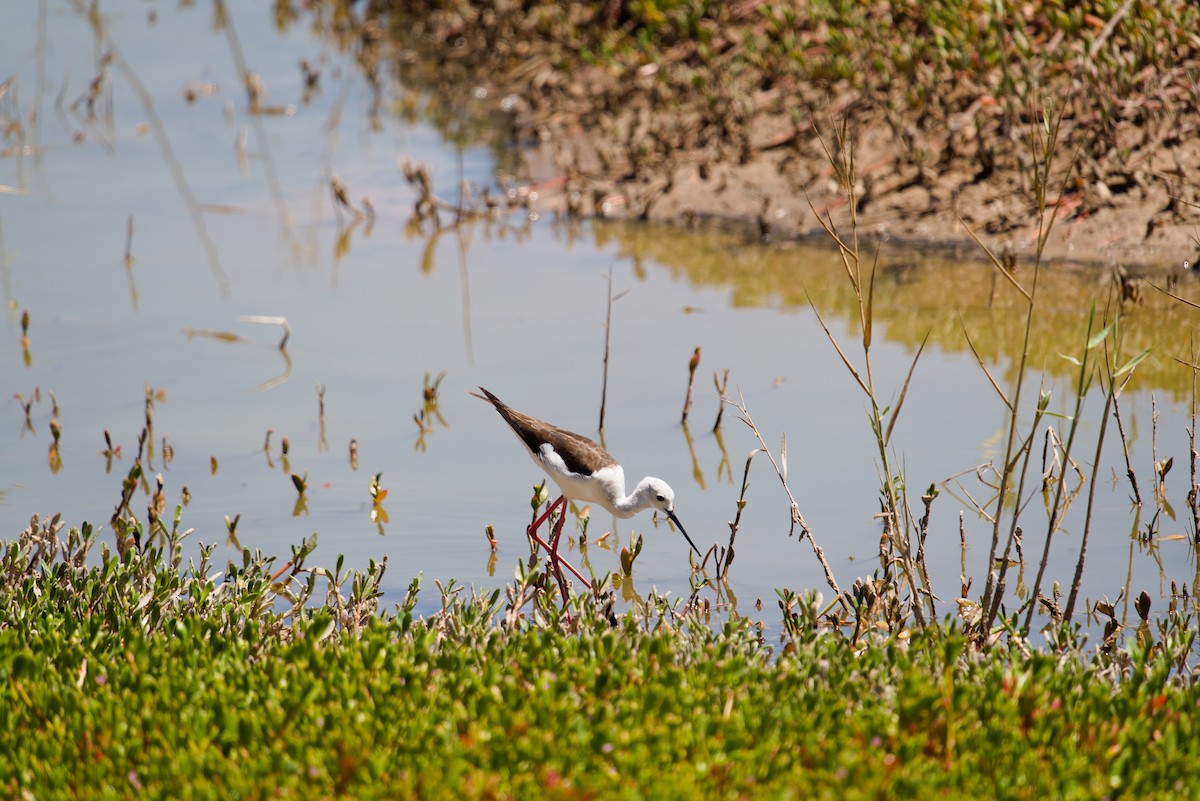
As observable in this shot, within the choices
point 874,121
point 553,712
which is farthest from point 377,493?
point 874,121

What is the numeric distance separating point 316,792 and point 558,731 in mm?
625

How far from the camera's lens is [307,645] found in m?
3.86

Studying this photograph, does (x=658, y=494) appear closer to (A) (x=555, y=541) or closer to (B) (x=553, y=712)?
(A) (x=555, y=541)

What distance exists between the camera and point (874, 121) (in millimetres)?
10852

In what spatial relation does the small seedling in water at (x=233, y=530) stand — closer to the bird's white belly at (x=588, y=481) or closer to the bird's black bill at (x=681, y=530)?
the bird's white belly at (x=588, y=481)

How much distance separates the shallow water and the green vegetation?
1121 mm

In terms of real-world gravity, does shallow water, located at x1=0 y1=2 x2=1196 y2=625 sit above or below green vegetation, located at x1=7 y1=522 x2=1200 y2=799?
above

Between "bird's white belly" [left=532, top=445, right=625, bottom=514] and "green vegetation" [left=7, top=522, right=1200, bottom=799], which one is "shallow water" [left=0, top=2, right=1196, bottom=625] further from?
"green vegetation" [left=7, top=522, right=1200, bottom=799]

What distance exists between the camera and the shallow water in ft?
18.6

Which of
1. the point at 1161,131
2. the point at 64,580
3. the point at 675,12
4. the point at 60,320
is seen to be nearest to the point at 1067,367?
the point at 1161,131

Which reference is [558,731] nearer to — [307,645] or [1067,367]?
[307,645]

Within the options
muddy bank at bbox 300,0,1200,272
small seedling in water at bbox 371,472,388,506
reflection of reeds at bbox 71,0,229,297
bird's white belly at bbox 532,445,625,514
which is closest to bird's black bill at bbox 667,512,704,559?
bird's white belly at bbox 532,445,625,514

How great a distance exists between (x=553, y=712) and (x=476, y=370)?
4.01 meters

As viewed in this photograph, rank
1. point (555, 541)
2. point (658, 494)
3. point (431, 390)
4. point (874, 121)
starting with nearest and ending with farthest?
point (658, 494) < point (555, 541) < point (431, 390) < point (874, 121)
